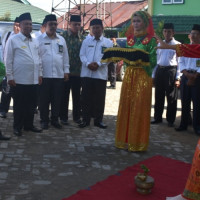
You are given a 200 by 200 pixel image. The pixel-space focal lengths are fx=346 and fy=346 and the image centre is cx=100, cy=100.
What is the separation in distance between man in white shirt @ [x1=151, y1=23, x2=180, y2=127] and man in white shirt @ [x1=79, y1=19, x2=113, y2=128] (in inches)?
45.9

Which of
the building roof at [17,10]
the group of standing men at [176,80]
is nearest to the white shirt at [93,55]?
the group of standing men at [176,80]

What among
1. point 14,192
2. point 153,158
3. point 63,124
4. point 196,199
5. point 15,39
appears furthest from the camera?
point 63,124

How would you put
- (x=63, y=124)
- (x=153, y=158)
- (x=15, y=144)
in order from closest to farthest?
(x=153, y=158)
(x=15, y=144)
(x=63, y=124)

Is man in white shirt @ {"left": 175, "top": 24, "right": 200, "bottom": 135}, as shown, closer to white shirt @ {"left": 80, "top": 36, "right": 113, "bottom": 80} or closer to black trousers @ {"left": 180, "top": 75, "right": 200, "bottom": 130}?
black trousers @ {"left": 180, "top": 75, "right": 200, "bottom": 130}

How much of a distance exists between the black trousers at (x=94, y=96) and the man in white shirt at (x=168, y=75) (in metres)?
1.24

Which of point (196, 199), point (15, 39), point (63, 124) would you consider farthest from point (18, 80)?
point (196, 199)

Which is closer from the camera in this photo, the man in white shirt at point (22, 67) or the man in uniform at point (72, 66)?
the man in white shirt at point (22, 67)

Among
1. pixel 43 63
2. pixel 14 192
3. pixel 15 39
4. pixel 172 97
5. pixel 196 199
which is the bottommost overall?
pixel 14 192

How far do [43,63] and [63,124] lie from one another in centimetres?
133

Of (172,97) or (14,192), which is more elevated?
(172,97)

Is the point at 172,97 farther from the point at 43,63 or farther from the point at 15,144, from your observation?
the point at 15,144

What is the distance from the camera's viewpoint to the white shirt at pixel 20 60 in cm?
575

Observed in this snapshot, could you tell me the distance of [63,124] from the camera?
690cm

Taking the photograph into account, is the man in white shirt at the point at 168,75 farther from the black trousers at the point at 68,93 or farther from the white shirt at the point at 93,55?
the black trousers at the point at 68,93
